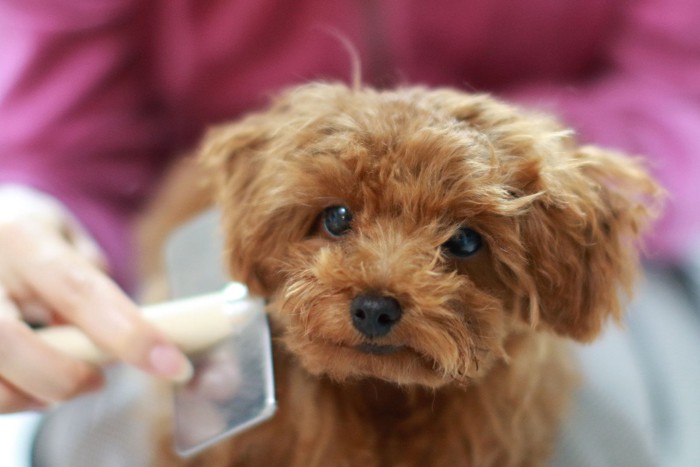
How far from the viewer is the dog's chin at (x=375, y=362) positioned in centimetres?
68

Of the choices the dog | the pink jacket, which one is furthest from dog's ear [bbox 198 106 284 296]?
the pink jacket

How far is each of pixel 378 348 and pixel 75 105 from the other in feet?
2.78

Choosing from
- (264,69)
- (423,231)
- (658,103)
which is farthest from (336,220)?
(658,103)

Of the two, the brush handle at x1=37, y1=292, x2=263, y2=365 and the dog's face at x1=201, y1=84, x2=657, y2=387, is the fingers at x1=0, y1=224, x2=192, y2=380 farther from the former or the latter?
the dog's face at x1=201, y1=84, x2=657, y2=387

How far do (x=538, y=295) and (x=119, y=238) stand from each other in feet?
2.70

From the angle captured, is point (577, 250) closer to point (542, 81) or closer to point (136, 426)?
point (136, 426)

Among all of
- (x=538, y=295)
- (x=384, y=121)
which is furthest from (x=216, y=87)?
(x=538, y=295)

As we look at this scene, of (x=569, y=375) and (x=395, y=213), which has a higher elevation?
(x=395, y=213)

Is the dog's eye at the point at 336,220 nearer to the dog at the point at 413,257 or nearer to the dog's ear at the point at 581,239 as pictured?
the dog at the point at 413,257

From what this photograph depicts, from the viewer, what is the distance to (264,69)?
4.40 feet

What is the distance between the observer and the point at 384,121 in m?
0.72

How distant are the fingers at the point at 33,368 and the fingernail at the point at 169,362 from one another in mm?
99

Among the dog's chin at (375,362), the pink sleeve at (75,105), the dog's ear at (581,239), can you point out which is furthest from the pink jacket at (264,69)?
the dog's chin at (375,362)

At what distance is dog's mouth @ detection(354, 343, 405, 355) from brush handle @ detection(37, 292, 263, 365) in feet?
0.58
